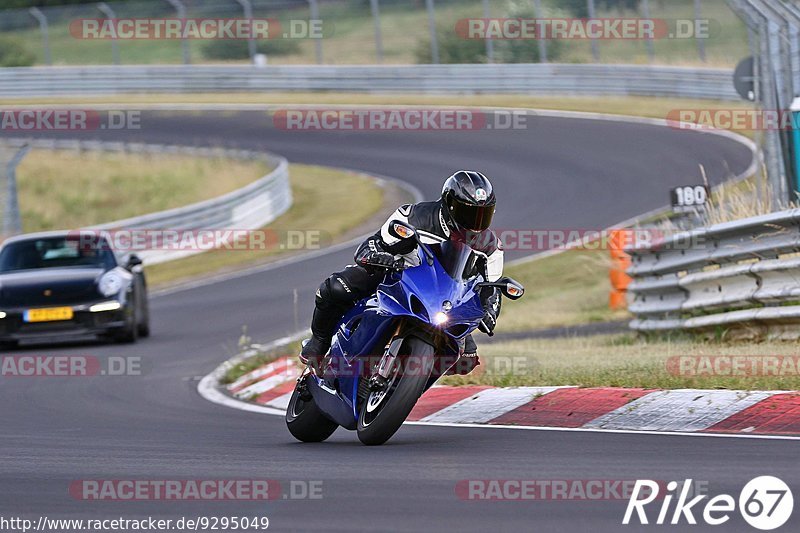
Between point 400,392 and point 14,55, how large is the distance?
4200 centimetres

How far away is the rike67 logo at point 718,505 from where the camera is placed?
5473 mm

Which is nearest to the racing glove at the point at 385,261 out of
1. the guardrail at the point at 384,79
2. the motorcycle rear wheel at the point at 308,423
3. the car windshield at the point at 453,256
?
the car windshield at the point at 453,256

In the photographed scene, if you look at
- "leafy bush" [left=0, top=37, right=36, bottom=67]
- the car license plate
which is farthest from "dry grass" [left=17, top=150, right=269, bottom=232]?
the car license plate

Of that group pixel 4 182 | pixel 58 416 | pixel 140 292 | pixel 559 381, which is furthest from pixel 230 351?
pixel 4 182

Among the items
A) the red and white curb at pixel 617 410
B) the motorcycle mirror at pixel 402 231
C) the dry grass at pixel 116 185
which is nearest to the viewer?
the motorcycle mirror at pixel 402 231

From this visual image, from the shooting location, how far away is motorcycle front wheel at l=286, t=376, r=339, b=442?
8.84m

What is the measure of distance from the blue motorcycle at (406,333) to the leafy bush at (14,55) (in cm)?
4008

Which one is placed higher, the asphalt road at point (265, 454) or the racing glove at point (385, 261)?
the racing glove at point (385, 261)

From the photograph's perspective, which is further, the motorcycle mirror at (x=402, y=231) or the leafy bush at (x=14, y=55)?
the leafy bush at (x=14, y=55)

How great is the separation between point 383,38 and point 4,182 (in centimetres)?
1888

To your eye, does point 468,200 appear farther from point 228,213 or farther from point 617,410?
point 228,213

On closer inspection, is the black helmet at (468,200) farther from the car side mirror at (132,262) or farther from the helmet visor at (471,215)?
the car side mirror at (132,262)

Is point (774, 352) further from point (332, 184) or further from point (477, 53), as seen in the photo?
point (477, 53)

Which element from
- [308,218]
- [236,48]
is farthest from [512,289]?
[236,48]
